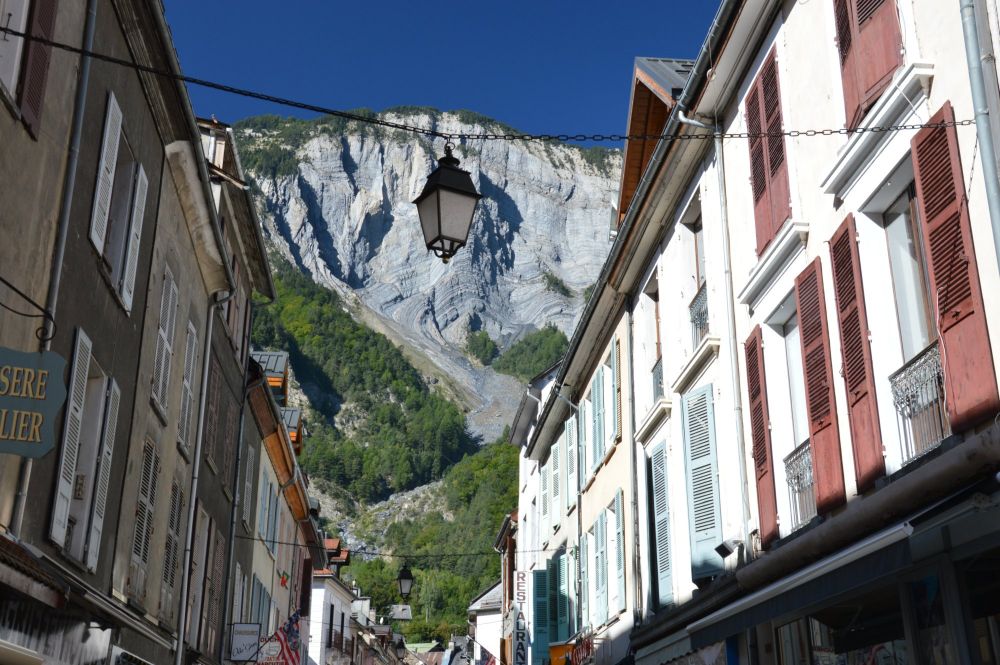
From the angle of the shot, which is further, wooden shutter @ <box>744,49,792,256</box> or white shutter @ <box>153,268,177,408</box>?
white shutter @ <box>153,268,177,408</box>

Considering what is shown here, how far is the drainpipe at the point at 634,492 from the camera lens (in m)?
15.8

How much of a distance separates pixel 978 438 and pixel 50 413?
5147 mm

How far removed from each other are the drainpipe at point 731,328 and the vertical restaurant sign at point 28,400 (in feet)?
24.3

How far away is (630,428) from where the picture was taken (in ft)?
55.4

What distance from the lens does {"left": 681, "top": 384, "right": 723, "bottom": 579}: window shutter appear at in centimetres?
1239

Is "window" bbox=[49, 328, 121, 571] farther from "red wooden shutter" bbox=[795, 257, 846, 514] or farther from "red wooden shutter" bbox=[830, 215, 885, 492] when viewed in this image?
"red wooden shutter" bbox=[830, 215, 885, 492]

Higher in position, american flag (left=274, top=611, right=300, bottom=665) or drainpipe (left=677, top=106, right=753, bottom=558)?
drainpipe (left=677, top=106, right=753, bottom=558)

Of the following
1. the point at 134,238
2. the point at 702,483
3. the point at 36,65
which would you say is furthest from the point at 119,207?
the point at 702,483

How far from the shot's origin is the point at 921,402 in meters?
7.58

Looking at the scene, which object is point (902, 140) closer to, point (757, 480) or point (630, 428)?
point (757, 480)

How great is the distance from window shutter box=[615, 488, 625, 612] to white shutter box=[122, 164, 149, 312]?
8.61 meters

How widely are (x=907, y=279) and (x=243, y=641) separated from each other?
1472 cm

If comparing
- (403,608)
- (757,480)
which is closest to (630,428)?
(757,480)

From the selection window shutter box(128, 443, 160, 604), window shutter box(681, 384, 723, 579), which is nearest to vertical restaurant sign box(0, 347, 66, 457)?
window shutter box(128, 443, 160, 604)
